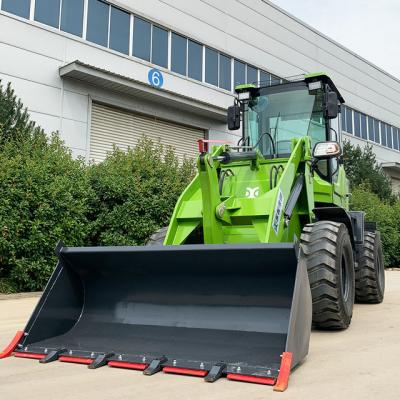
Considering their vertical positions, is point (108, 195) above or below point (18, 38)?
below

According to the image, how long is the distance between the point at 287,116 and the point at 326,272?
2652mm

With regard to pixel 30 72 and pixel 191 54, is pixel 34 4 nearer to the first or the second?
pixel 30 72

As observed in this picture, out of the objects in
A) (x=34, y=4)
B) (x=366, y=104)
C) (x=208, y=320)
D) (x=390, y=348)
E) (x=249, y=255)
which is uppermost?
(x=366, y=104)

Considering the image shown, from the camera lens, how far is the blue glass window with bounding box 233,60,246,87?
20.7m

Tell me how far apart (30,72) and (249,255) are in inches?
472

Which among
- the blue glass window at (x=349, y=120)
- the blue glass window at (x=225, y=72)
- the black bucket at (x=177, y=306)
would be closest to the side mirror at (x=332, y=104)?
the black bucket at (x=177, y=306)

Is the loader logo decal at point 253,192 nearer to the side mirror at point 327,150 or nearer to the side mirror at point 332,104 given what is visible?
the side mirror at point 327,150

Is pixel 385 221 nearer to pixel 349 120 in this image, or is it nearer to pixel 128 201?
pixel 349 120

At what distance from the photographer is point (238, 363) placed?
345 centimetres

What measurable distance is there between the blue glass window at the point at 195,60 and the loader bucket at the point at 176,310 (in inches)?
591

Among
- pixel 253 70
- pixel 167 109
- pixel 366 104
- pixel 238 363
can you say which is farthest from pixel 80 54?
pixel 366 104

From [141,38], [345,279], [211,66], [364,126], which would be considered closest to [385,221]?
[211,66]

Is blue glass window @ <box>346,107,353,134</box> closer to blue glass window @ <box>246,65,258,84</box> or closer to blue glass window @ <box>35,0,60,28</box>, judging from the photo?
blue glass window @ <box>246,65,258,84</box>

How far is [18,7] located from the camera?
13703 millimetres
